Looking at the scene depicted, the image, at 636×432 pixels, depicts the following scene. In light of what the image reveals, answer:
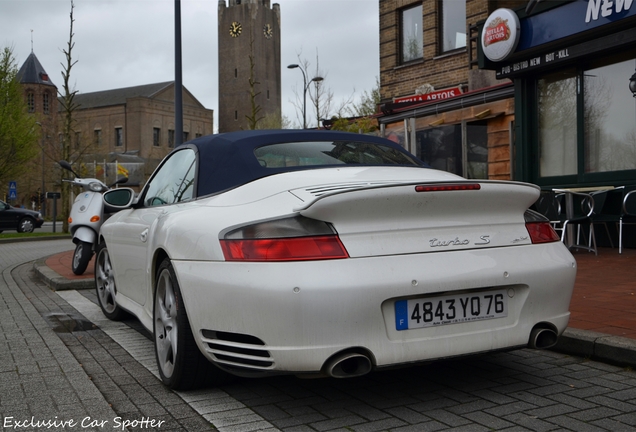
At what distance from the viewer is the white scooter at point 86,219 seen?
9.39 meters

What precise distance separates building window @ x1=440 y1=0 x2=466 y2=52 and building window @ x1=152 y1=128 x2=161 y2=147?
76.6 meters

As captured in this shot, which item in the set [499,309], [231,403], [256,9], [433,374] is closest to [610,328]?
[433,374]

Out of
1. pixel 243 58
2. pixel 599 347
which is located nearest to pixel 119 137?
pixel 243 58

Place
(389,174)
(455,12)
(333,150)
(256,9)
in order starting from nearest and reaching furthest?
(389,174) < (333,150) < (455,12) < (256,9)

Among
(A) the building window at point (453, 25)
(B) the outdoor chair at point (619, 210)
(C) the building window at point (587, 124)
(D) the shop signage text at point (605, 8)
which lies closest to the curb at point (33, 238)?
(A) the building window at point (453, 25)

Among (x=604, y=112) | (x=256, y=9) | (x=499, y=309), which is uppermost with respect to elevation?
(x=256, y=9)

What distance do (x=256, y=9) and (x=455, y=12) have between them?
232ft

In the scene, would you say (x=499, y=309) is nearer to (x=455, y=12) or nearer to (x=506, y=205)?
(x=506, y=205)

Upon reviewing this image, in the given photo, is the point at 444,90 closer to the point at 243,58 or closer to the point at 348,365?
the point at 348,365

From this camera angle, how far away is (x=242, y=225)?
3.38m

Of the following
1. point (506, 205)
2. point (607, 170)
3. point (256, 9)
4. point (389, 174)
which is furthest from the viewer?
point (256, 9)

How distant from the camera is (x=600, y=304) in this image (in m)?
5.95

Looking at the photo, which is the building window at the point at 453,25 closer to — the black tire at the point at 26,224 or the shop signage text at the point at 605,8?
the shop signage text at the point at 605,8

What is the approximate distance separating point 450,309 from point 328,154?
1473mm
